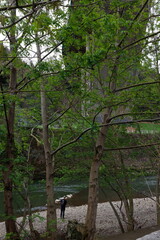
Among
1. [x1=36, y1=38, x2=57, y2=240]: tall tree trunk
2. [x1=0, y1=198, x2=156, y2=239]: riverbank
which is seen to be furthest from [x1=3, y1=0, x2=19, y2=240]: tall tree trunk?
[x1=0, y1=198, x2=156, y2=239]: riverbank

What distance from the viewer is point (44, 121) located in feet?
30.7

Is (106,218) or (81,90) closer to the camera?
(81,90)

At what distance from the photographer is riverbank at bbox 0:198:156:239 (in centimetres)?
1201

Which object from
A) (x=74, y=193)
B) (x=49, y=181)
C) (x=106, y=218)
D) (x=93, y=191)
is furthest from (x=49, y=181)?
(x=74, y=193)

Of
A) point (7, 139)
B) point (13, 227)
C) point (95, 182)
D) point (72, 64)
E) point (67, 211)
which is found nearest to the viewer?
point (72, 64)

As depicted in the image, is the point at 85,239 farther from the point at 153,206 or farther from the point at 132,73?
the point at 153,206

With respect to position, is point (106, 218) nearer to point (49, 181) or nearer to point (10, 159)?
point (49, 181)

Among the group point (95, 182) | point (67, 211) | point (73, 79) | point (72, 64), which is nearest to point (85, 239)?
point (95, 182)

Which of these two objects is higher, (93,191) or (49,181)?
(49,181)

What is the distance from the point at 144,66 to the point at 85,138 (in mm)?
2905

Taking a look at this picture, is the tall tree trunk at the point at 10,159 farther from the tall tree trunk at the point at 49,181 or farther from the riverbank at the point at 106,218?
the riverbank at the point at 106,218

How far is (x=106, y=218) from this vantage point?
14016 millimetres

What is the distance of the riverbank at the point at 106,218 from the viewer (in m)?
12.0

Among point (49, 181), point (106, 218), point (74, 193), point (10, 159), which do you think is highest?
point (10, 159)
